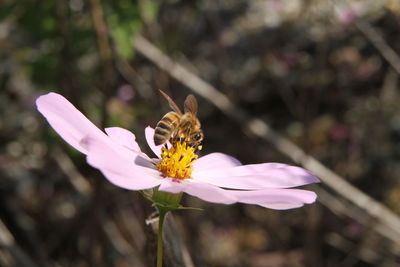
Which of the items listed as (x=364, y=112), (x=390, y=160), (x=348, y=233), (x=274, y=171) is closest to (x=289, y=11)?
(x=364, y=112)

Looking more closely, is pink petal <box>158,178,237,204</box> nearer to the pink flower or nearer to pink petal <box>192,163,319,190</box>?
the pink flower

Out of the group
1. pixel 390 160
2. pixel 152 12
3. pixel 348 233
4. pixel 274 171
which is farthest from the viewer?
pixel 390 160


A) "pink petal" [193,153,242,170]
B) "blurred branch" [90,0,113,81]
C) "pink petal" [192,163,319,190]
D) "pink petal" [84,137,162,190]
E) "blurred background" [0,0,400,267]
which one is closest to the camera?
"pink petal" [84,137,162,190]

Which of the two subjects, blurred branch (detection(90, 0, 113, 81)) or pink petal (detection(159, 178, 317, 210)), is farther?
blurred branch (detection(90, 0, 113, 81))

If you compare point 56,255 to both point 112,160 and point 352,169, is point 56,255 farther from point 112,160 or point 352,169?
point 112,160

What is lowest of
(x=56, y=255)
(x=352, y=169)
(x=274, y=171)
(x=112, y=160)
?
(x=112, y=160)

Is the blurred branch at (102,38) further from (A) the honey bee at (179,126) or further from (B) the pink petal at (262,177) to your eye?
(B) the pink petal at (262,177)

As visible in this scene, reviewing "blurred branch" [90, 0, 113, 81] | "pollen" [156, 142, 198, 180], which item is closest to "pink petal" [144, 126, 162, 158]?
"pollen" [156, 142, 198, 180]

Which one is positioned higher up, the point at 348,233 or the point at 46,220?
the point at 348,233
